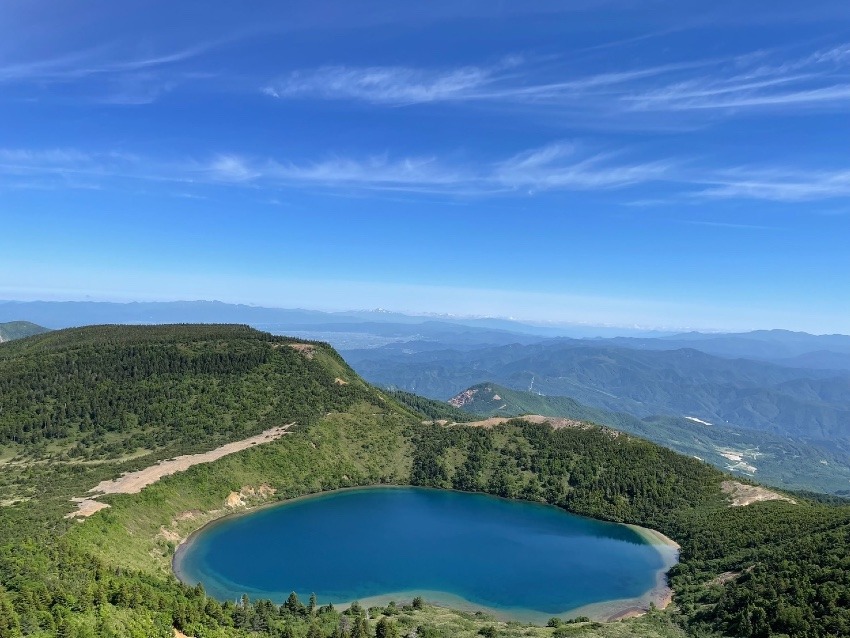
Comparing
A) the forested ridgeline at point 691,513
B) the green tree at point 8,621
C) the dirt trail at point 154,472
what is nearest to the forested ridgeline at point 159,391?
the dirt trail at point 154,472

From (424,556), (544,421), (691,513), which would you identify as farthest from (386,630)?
(544,421)

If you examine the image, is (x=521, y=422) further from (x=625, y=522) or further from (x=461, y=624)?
(x=461, y=624)

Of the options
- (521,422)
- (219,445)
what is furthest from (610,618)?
(219,445)

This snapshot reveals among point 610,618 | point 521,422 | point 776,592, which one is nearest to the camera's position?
point 776,592

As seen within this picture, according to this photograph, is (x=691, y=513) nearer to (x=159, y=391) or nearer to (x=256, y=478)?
(x=256, y=478)

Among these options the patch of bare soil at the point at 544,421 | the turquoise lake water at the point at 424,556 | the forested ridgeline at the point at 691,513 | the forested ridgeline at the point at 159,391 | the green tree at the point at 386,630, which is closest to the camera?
the green tree at the point at 386,630

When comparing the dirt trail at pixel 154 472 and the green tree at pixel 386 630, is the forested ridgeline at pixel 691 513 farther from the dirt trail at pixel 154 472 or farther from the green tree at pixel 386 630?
the dirt trail at pixel 154 472
